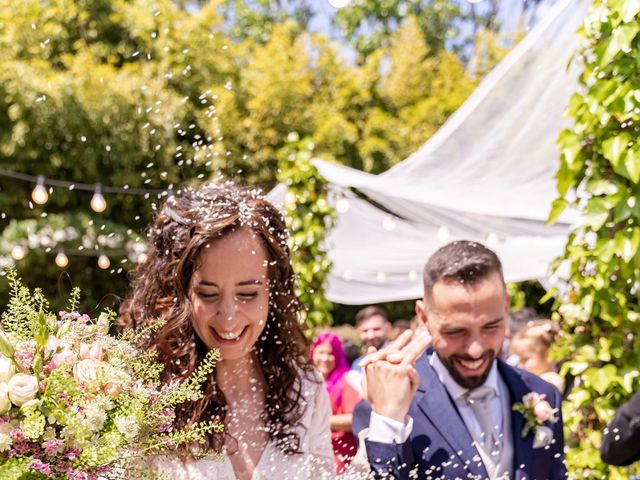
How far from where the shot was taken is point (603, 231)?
360 centimetres

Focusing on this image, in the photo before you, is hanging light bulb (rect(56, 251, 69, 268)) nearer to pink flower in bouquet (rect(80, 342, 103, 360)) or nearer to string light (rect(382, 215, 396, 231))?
pink flower in bouquet (rect(80, 342, 103, 360))

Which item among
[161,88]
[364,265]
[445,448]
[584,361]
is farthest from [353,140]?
[445,448]

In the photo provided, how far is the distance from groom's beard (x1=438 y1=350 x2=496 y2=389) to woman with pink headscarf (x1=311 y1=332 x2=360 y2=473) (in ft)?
9.82

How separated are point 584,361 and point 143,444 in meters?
2.67

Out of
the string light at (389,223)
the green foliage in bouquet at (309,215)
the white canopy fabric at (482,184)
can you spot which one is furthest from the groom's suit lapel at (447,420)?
the string light at (389,223)

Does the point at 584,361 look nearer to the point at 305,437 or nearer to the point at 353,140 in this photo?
the point at 305,437

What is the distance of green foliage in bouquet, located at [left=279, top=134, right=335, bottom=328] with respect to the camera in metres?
6.94

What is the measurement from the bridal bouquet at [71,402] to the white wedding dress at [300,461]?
329 millimetres

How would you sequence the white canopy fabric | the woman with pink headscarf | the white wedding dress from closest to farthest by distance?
the white wedding dress < the white canopy fabric < the woman with pink headscarf

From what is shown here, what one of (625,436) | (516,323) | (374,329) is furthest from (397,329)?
(625,436)

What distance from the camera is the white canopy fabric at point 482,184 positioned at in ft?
14.0

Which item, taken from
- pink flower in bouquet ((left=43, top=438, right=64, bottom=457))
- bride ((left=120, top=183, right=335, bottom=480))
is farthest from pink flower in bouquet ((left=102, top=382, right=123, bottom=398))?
bride ((left=120, top=183, right=335, bottom=480))

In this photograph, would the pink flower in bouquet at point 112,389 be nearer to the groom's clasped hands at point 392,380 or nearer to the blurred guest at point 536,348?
the groom's clasped hands at point 392,380

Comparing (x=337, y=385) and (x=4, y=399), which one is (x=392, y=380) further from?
(x=337, y=385)
